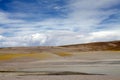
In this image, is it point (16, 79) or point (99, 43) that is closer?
point (16, 79)

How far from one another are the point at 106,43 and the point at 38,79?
504 feet

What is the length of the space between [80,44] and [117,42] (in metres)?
25.7

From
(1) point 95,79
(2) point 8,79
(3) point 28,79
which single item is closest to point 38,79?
(3) point 28,79

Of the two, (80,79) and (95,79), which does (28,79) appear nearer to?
(80,79)

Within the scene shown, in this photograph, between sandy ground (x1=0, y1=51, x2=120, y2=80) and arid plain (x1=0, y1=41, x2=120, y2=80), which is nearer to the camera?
sandy ground (x1=0, y1=51, x2=120, y2=80)

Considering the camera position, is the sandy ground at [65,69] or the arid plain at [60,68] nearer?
the sandy ground at [65,69]

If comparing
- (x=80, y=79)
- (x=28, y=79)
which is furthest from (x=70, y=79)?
(x=28, y=79)

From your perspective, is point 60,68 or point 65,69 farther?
point 60,68

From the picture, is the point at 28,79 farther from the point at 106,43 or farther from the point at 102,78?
the point at 106,43

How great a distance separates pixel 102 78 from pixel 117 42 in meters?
155

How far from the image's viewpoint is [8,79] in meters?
15.6

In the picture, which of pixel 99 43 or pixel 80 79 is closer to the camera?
pixel 80 79

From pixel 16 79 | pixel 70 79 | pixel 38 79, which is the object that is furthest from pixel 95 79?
pixel 16 79

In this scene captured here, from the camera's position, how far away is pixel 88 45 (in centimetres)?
16588
